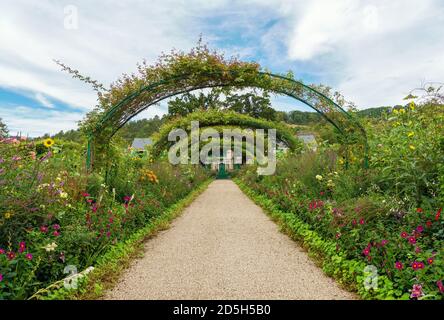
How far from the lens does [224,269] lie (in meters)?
3.61

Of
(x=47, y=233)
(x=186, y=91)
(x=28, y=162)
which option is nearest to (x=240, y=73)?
(x=186, y=91)

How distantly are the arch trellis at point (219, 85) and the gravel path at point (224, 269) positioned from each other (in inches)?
88.2

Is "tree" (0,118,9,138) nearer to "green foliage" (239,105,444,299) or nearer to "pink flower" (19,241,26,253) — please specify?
"pink flower" (19,241,26,253)

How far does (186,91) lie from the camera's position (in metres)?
6.75

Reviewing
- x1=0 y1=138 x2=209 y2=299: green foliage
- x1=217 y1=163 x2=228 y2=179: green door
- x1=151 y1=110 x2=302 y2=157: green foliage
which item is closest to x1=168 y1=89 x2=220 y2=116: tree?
x1=151 y1=110 x2=302 y2=157: green foliage

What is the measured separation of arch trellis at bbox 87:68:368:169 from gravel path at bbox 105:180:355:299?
2.24 meters

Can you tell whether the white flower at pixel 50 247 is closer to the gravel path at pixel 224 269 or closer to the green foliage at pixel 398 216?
the gravel path at pixel 224 269

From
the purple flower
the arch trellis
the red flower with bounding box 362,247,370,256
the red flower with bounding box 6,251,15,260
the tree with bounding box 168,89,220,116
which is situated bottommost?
the purple flower

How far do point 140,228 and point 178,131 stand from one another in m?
9.20

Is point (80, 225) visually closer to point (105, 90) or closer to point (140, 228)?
point (140, 228)

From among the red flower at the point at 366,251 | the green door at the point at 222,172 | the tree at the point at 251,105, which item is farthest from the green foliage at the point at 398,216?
the green door at the point at 222,172

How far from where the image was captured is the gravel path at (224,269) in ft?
9.74

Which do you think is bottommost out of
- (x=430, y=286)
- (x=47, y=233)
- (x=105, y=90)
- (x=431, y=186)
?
(x=430, y=286)

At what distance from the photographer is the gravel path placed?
2969 millimetres
